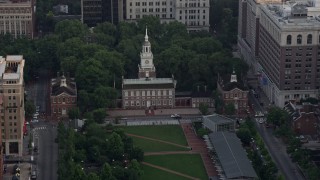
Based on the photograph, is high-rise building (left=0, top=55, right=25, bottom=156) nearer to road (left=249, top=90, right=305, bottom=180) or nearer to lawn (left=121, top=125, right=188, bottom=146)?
lawn (left=121, top=125, right=188, bottom=146)

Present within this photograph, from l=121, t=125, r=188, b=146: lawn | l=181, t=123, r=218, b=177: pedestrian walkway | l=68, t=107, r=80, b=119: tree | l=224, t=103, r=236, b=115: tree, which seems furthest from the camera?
l=224, t=103, r=236, b=115: tree

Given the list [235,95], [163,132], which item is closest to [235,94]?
[235,95]

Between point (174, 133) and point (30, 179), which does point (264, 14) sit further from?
point (30, 179)

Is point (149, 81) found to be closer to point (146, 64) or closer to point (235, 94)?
point (146, 64)

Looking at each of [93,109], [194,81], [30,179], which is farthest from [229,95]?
[30,179]

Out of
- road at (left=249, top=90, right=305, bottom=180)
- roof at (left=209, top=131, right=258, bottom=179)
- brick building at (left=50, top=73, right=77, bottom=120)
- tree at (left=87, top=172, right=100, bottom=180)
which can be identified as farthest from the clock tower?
tree at (left=87, top=172, right=100, bottom=180)
